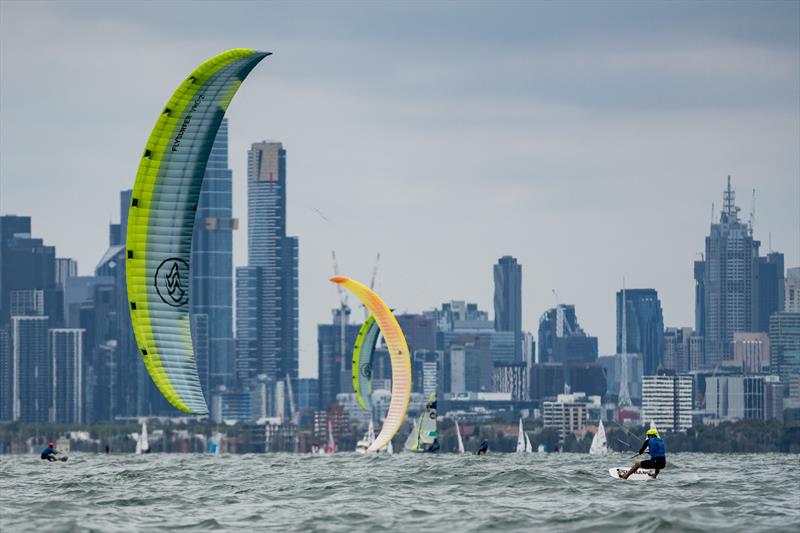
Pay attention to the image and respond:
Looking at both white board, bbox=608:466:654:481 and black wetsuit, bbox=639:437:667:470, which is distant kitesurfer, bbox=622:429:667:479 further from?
white board, bbox=608:466:654:481

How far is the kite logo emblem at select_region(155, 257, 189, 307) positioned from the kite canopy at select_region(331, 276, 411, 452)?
1976 inches

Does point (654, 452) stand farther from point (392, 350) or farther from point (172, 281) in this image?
point (392, 350)

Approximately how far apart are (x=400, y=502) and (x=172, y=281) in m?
7.78

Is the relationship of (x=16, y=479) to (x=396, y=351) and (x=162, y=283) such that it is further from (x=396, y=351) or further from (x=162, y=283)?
(x=396, y=351)

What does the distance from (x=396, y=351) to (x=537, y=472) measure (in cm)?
4719

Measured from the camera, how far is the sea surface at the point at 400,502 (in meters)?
39.4

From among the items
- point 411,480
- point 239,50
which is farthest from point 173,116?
point 411,480

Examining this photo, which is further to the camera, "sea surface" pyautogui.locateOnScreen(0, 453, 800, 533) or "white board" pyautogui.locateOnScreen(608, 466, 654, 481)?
"white board" pyautogui.locateOnScreen(608, 466, 654, 481)

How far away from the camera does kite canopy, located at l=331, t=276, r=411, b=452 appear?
101000mm

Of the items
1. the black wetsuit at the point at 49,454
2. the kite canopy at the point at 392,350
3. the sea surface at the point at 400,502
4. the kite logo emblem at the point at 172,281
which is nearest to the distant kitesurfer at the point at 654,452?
the sea surface at the point at 400,502

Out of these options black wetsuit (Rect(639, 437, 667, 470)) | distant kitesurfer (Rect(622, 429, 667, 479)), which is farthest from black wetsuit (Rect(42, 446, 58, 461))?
black wetsuit (Rect(639, 437, 667, 470))

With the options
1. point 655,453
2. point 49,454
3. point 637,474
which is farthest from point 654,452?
point 49,454

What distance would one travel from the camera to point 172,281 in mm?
46000

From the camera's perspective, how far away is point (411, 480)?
55.3 meters
